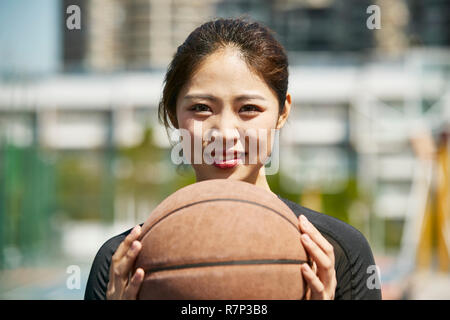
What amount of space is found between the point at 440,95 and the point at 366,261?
44.7 feet

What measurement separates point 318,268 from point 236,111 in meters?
0.46

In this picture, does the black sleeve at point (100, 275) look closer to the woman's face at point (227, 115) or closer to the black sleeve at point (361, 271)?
the woman's face at point (227, 115)

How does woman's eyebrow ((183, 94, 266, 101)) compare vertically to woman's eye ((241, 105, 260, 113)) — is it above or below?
above

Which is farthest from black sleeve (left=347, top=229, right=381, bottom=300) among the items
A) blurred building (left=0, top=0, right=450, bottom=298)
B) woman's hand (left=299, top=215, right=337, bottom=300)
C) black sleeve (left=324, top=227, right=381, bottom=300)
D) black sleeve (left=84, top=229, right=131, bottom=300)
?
blurred building (left=0, top=0, right=450, bottom=298)

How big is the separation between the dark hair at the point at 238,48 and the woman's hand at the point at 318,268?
0.45 metres

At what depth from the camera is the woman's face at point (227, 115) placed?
5.19ft

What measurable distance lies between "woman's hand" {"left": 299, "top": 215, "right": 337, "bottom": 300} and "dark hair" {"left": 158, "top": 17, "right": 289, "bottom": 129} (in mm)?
452

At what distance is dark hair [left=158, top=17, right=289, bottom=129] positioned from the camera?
1654 mm

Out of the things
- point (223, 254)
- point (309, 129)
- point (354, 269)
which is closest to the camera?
point (223, 254)

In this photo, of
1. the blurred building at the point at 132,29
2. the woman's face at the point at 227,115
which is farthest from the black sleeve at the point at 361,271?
the blurred building at the point at 132,29

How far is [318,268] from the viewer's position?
1.44m

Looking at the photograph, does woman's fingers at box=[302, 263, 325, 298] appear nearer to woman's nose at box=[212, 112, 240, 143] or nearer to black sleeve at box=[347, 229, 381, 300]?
black sleeve at box=[347, 229, 381, 300]

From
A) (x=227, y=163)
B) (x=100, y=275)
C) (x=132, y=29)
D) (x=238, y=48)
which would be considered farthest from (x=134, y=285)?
(x=132, y=29)

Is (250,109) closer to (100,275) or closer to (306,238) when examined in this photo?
(306,238)
